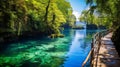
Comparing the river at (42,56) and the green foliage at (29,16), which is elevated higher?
the green foliage at (29,16)

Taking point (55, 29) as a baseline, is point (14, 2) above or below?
above

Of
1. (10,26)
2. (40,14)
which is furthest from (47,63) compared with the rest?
(40,14)

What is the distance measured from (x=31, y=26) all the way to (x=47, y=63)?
1048 inches

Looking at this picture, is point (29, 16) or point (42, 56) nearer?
point (42, 56)

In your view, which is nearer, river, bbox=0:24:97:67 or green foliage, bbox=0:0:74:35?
river, bbox=0:24:97:67

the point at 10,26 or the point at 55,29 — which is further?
the point at 55,29

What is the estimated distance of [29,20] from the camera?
44219 millimetres

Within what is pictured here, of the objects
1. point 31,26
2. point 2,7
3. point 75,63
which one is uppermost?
point 2,7

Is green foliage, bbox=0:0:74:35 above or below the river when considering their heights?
above

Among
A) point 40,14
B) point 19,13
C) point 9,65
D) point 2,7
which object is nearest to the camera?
point 9,65

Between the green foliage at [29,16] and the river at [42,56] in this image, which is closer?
the river at [42,56]

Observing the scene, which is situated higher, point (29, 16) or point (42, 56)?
point (29, 16)

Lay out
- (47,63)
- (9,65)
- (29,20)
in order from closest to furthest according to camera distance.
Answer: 1. (9,65)
2. (47,63)
3. (29,20)

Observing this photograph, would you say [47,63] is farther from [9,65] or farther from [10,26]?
[10,26]
